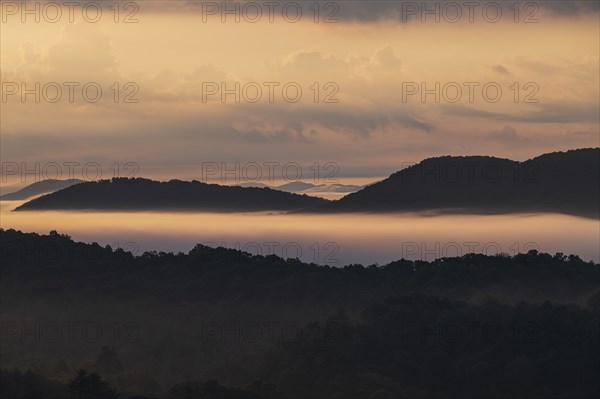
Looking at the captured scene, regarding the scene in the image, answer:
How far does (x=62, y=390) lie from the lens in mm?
151250

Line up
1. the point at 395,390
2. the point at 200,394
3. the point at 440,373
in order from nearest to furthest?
the point at 200,394 → the point at 395,390 → the point at 440,373

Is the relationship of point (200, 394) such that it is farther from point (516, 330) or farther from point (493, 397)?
point (516, 330)

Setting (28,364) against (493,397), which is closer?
(493,397)

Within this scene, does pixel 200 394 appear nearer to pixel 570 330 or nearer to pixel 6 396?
pixel 6 396

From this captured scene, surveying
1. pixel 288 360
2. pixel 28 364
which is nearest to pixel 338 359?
pixel 288 360

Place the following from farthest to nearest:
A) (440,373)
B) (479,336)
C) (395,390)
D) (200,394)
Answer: (479,336) < (440,373) < (395,390) < (200,394)

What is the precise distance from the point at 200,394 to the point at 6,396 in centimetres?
2491

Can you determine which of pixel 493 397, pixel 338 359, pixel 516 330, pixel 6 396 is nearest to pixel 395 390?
pixel 493 397

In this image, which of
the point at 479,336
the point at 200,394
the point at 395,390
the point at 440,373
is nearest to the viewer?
the point at 200,394

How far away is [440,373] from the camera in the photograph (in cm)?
18562

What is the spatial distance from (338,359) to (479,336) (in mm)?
25454

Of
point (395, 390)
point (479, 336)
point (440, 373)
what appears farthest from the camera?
point (479, 336)

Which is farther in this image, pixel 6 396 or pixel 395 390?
pixel 395 390

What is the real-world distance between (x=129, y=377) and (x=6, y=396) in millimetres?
29210
